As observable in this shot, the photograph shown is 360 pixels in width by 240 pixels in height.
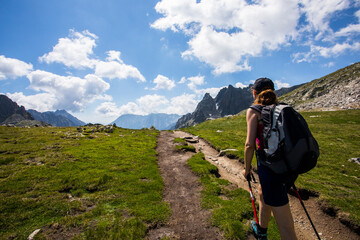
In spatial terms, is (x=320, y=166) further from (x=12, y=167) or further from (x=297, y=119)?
(x=12, y=167)

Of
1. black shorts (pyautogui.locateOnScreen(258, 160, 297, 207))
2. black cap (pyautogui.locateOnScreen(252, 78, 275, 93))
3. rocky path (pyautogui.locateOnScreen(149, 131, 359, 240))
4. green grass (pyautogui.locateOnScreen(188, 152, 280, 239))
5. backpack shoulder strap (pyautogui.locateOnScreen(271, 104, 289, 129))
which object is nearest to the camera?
backpack shoulder strap (pyautogui.locateOnScreen(271, 104, 289, 129))

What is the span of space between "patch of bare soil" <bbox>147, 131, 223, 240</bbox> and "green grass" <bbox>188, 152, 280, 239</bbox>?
1.42ft

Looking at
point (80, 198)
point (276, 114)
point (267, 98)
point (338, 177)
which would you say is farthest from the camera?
point (338, 177)

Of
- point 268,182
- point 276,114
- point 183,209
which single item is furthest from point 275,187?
point 183,209

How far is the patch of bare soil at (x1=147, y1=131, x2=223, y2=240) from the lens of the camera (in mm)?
7160

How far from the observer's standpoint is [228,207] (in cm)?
872

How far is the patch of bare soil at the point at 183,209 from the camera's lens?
23.5 feet

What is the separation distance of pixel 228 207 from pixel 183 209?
2.67 m

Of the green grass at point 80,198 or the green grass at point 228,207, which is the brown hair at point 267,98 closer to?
the green grass at point 228,207

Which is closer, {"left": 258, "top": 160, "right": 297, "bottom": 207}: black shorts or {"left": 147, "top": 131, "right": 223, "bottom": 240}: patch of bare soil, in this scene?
{"left": 258, "top": 160, "right": 297, "bottom": 207}: black shorts

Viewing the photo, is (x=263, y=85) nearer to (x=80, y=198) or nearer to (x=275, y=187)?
(x=275, y=187)

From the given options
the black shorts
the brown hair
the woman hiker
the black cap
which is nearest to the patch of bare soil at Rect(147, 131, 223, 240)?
the woman hiker

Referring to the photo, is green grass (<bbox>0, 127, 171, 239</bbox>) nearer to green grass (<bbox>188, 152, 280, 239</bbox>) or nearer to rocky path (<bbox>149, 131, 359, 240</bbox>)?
rocky path (<bbox>149, 131, 359, 240</bbox>)

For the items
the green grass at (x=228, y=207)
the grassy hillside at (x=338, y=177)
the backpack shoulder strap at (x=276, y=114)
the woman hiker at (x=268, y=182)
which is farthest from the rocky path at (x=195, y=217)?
the backpack shoulder strap at (x=276, y=114)
